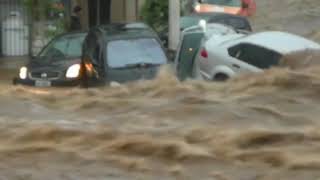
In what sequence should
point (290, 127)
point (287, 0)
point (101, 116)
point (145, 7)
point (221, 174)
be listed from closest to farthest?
point (221, 174) → point (290, 127) → point (101, 116) → point (145, 7) → point (287, 0)

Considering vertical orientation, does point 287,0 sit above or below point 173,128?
below

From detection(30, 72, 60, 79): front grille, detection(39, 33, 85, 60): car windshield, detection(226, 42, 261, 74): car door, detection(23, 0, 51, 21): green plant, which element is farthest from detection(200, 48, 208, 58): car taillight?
detection(23, 0, 51, 21): green plant

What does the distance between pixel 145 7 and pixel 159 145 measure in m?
23.1

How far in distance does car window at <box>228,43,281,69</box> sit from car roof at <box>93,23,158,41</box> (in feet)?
5.33

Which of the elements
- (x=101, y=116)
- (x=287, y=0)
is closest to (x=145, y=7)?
(x=287, y=0)

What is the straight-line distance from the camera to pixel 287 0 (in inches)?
1540

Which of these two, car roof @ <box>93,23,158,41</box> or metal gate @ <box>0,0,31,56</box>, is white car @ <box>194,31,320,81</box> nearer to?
car roof @ <box>93,23,158,41</box>

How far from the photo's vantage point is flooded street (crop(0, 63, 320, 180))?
18.4 ft

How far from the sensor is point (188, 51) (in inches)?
747

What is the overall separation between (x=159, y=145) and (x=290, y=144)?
2.54 feet

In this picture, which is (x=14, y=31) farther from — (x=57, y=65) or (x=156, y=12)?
(x=57, y=65)

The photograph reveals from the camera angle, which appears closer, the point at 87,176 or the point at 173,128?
the point at 87,176

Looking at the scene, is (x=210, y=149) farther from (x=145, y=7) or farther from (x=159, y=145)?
(x=145, y=7)

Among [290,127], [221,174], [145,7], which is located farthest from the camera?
[145,7]
